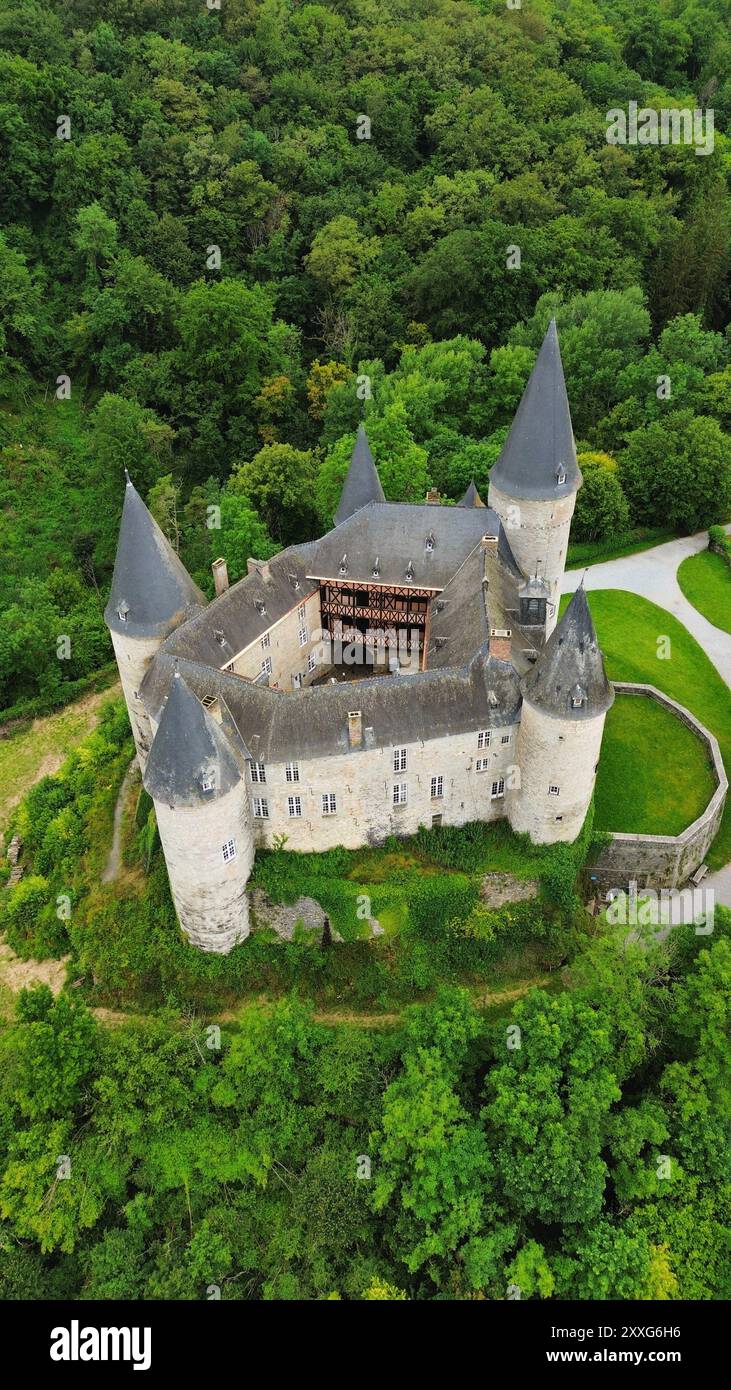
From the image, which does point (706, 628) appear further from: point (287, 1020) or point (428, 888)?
point (287, 1020)

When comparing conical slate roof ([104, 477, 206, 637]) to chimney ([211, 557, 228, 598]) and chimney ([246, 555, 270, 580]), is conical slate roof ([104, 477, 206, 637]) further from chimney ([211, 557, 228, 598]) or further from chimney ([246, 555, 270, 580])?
chimney ([246, 555, 270, 580])

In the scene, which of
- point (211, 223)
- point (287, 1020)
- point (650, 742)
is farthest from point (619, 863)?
point (211, 223)

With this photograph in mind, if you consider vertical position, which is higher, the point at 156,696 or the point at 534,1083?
the point at 156,696

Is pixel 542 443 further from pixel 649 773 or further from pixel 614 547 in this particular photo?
pixel 614 547

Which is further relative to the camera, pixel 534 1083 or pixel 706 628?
pixel 706 628

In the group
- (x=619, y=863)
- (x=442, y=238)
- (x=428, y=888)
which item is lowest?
(x=619, y=863)

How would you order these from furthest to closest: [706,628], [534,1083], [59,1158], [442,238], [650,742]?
[442,238]
[706,628]
[650,742]
[59,1158]
[534,1083]
